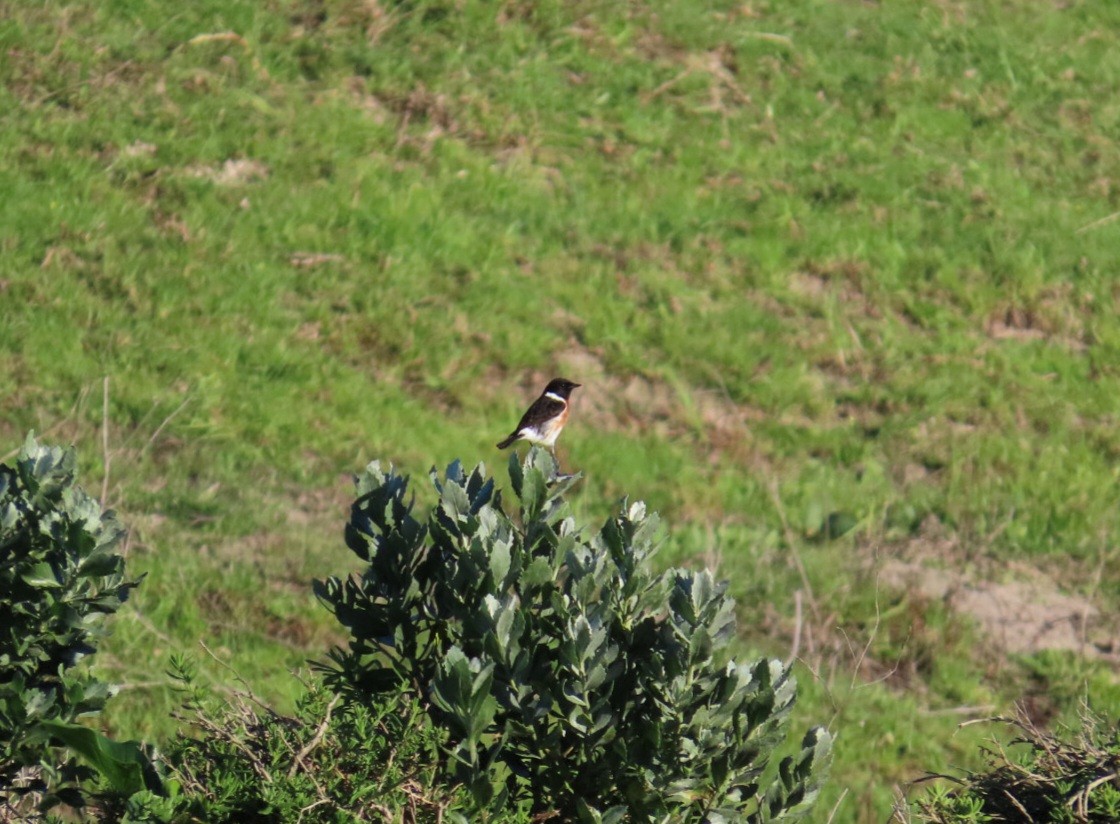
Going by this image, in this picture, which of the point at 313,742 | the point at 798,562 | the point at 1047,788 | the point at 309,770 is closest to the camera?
the point at 313,742

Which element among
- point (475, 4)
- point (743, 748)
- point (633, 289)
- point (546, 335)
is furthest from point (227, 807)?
point (475, 4)

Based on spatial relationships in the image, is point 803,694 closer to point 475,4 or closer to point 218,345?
point 218,345

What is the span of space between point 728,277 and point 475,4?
394 centimetres

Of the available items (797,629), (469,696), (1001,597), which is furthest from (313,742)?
(1001,597)

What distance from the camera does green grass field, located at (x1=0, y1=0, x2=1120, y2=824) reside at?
31.8 ft

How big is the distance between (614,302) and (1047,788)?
8.07 m

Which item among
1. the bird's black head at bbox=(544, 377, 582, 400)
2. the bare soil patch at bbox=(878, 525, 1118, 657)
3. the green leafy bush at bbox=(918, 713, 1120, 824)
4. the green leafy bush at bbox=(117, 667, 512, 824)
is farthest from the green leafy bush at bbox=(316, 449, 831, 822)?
the bare soil patch at bbox=(878, 525, 1118, 657)

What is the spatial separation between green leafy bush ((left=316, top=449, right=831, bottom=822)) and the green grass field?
377 cm

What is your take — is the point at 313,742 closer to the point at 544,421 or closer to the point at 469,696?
the point at 469,696

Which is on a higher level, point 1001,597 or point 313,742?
point 313,742

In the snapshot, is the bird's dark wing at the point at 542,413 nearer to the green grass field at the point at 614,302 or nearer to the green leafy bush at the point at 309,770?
the green grass field at the point at 614,302

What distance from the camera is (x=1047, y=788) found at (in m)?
4.52

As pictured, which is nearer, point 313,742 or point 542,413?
point 313,742

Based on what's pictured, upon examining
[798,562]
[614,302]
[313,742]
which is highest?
[313,742]
